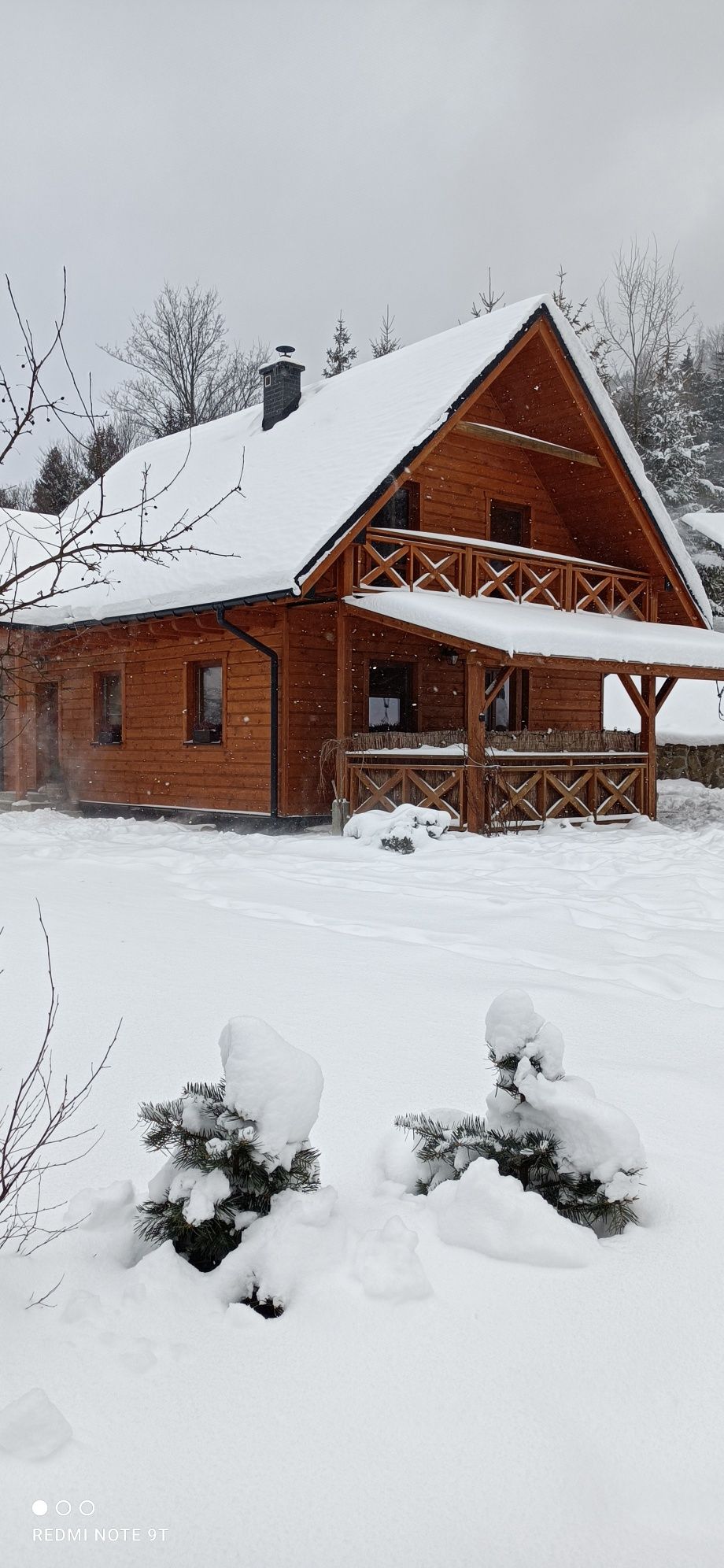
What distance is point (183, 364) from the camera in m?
30.5

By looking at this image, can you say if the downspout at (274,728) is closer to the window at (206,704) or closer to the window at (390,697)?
the window at (206,704)

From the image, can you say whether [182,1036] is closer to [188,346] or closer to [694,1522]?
[694,1522]

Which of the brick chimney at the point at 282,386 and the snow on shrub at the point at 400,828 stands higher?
the brick chimney at the point at 282,386

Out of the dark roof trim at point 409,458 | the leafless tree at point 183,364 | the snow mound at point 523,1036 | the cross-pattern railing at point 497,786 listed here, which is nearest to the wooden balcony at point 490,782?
the cross-pattern railing at point 497,786

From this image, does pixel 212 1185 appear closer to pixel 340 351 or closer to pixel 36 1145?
pixel 36 1145

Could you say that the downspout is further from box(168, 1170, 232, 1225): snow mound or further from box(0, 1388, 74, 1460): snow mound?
box(0, 1388, 74, 1460): snow mound

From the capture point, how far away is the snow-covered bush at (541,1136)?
2557mm

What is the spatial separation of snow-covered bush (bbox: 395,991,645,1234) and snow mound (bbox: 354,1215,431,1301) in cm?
29

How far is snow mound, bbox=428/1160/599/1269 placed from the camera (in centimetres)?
241

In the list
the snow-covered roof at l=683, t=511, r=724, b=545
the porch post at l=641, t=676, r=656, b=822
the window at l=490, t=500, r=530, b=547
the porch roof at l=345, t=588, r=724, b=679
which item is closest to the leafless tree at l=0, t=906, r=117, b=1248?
the porch roof at l=345, t=588, r=724, b=679

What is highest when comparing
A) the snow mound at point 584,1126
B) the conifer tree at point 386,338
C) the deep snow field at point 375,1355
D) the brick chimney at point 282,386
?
the conifer tree at point 386,338

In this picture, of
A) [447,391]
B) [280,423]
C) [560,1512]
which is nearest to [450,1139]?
[560,1512]

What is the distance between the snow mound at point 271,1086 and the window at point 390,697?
1206 centimetres

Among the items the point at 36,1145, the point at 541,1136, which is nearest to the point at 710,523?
the point at 541,1136
